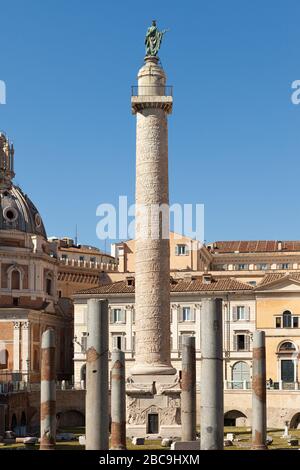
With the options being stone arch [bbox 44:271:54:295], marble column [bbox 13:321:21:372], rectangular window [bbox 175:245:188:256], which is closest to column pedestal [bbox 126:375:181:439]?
marble column [bbox 13:321:21:372]

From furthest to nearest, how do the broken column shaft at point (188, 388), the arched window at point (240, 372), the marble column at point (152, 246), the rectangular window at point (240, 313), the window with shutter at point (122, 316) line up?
the window with shutter at point (122, 316) → the rectangular window at point (240, 313) → the arched window at point (240, 372) → the marble column at point (152, 246) → the broken column shaft at point (188, 388)

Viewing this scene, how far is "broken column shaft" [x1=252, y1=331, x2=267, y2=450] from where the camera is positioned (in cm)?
3622

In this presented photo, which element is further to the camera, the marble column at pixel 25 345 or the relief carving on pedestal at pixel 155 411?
the marble column at pixel 25 345

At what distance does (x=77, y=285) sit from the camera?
89.4 meters

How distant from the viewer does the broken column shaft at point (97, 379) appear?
1224 inches

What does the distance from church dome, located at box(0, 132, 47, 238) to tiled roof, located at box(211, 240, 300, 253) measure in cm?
2596

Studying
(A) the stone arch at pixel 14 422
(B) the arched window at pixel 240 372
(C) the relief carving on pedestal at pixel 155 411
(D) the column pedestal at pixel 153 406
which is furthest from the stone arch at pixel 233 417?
(D) the column pedestal at pixel 153 406

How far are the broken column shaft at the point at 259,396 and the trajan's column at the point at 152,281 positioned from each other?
12.8 metres

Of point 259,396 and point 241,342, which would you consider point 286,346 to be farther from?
point 259,396

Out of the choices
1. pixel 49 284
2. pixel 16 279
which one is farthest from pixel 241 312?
pixel 16 279

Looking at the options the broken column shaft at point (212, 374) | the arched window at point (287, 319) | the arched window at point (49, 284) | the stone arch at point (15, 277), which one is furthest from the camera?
the arched window at point (49, 284)

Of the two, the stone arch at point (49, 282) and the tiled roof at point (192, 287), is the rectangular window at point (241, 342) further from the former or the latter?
the stone arch at point (49, 282)

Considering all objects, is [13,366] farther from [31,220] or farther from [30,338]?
[31,220]

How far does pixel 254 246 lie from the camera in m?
102
